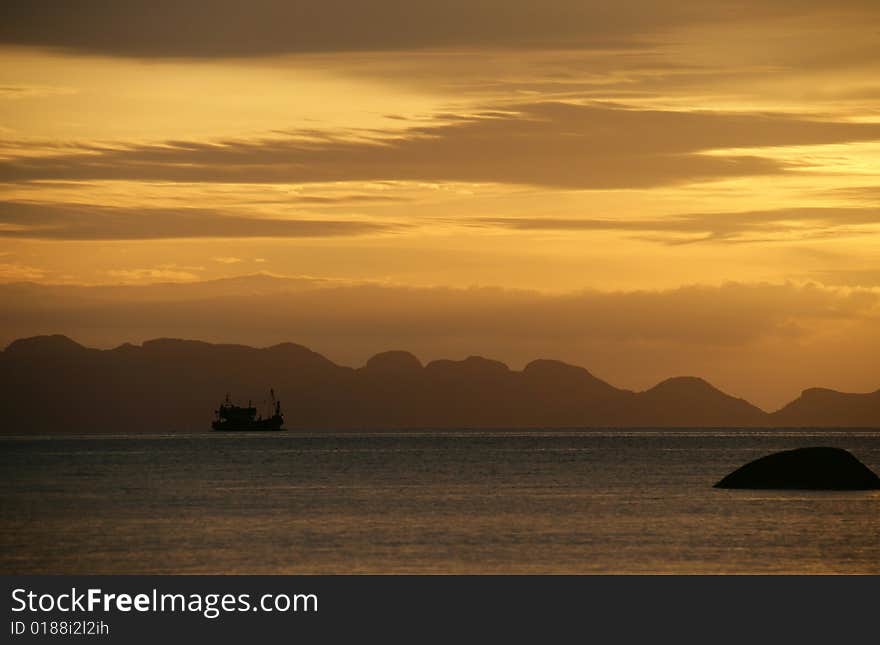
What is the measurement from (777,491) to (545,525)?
32285 millimetres

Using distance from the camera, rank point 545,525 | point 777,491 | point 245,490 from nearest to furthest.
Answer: point 545,525
point 777,491
point 245,490

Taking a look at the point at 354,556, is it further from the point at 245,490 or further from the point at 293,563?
the point at 245,490

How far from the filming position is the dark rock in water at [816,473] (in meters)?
109

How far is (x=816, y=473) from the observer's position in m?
109

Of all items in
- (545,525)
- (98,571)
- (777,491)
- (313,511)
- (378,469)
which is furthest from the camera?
(378,469)

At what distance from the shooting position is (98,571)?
65625 mm

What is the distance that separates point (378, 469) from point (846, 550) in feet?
309

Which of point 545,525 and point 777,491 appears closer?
point 545,525

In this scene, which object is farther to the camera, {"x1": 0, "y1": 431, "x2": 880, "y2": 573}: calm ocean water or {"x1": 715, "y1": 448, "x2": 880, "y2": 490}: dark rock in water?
{"x1": 715, "y1": 448, "x2": 880, "y2": 490}: dark rock in water

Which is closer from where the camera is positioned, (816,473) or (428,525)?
(428,525)

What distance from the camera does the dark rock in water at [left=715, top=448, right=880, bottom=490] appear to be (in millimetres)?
109312

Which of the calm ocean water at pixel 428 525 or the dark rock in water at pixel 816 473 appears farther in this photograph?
the dark rock in water at pixel 816 473
